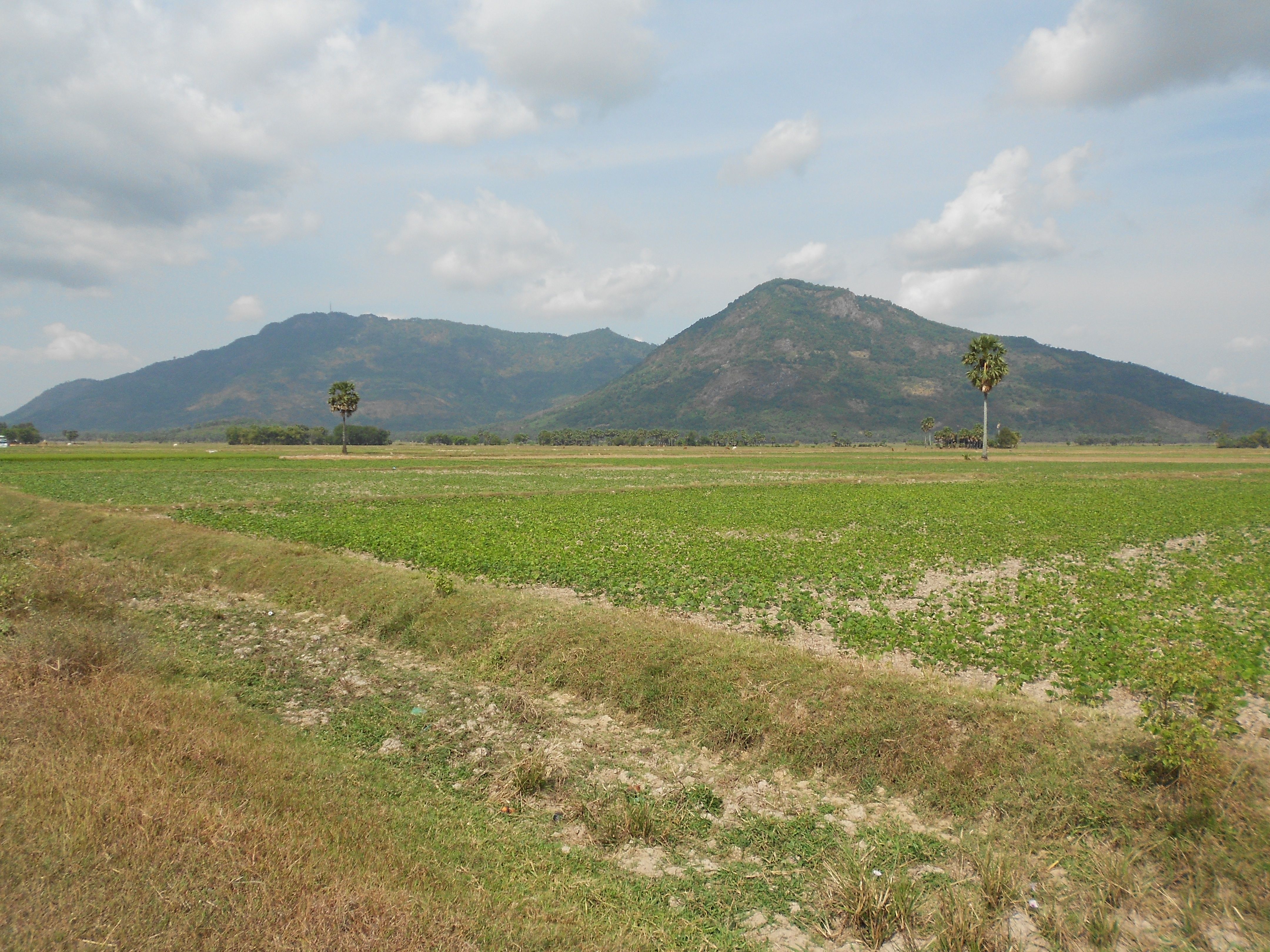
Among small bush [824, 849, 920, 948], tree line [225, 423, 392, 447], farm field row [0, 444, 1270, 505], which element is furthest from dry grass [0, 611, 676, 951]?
tree line [225, 423, 392, 447]

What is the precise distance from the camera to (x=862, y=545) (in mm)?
23312

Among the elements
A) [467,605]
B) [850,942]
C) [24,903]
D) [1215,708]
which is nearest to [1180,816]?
[1215,708]

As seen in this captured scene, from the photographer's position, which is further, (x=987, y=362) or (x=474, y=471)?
(x=987, y=362)

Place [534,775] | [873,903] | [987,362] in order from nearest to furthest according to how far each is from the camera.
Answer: [873,903] < [534,775] < [987,362]

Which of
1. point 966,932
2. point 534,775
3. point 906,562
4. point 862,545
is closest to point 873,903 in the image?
point 966,932

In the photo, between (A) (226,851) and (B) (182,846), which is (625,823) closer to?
(A) (226,851)

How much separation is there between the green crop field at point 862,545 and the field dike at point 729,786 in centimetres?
331

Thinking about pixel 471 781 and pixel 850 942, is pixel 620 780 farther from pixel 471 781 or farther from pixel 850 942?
pixel 850 942

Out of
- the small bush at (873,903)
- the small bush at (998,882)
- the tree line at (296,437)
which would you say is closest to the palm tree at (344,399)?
the tree line at (296,437)

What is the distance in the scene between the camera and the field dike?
5.93m

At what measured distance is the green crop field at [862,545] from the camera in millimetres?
13039

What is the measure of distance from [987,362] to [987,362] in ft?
0.38

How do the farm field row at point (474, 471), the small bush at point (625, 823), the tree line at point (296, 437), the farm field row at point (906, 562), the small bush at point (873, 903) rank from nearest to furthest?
the small bush at point (873, 903) → the small bush at point (625, 823) → the farm field row at point (906, 562) → the farm field row at point (474, 471) → the tree line at point (296, 437)

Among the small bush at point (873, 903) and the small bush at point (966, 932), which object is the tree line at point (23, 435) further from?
the small bush at point (966, 932)
